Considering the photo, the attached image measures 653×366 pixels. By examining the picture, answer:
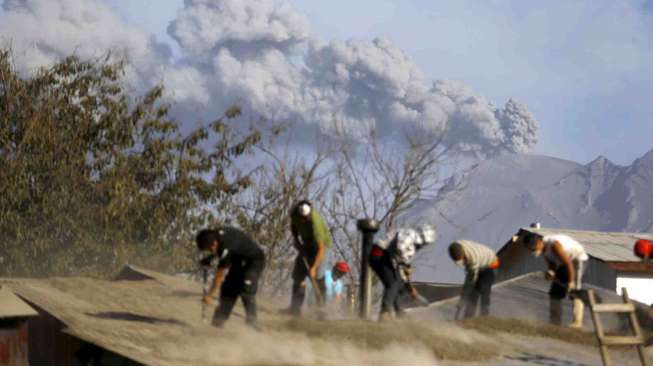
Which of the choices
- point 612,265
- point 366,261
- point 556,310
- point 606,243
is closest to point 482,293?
point 556,310

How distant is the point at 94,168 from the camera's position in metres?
27.1

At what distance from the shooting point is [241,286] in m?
11.0

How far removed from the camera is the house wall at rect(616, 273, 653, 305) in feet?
92.3

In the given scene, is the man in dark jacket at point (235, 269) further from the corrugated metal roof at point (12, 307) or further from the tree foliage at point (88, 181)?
the tree foliage at point (88, 181)

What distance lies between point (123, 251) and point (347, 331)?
16454mm

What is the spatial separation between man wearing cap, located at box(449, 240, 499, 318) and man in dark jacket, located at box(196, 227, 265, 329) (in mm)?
2579

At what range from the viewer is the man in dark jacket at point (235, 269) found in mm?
10641

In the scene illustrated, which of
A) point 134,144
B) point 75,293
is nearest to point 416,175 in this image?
point 134,144

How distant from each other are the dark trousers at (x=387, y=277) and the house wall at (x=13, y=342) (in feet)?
13.0

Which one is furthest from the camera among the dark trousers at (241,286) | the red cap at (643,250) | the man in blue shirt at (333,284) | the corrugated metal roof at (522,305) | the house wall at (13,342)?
the man in blue shirt at (333,284)

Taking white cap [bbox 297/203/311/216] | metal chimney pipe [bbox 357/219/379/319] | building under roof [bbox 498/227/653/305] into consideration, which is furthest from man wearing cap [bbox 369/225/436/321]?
building under roof [bbox 498/227/653/305]

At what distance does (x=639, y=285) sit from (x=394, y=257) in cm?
1829

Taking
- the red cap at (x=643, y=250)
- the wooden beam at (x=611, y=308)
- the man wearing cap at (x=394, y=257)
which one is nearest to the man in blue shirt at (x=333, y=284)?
the man wearing cap at (x=394, y=257)

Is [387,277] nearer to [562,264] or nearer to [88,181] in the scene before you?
[562,264]
